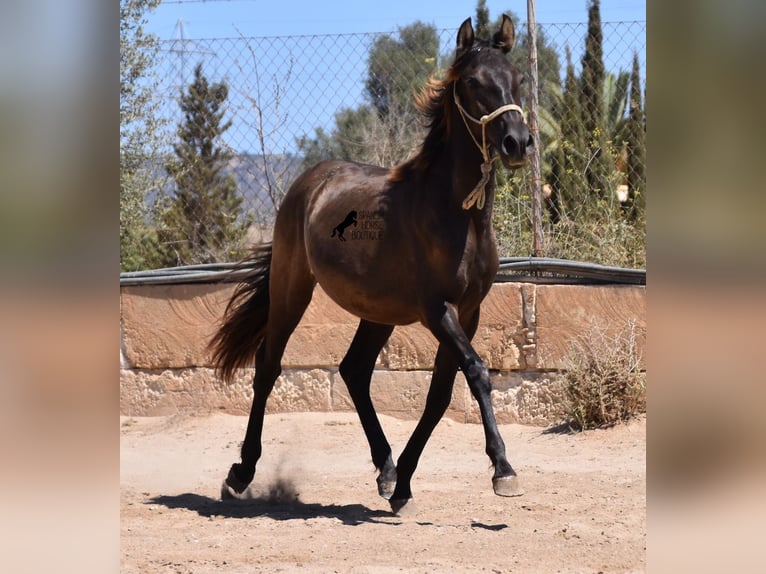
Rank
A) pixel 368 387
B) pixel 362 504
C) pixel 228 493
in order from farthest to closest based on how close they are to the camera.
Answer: pixel 228 493, pixel 368 387, pixel 362 504

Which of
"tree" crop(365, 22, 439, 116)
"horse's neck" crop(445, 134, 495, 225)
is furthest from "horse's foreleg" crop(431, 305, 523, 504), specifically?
"tree" crop(365, 22, 439, 116)

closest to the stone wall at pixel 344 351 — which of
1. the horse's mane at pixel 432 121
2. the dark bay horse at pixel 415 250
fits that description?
the dark bay horse at pixel 415 250

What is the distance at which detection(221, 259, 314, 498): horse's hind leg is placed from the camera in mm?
5629

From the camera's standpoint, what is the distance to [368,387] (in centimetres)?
557

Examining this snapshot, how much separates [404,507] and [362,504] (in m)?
0.48

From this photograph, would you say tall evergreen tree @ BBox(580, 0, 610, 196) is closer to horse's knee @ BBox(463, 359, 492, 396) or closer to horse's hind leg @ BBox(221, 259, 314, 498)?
horse's hind leg @ BBox(221, 259, 314, 498)

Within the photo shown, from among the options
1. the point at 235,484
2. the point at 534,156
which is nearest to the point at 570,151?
the point at 534,156

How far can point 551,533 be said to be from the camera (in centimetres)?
432

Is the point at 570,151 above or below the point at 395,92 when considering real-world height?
below

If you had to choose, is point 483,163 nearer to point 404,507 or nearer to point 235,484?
point 404,507

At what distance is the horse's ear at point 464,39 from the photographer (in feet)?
15.5
